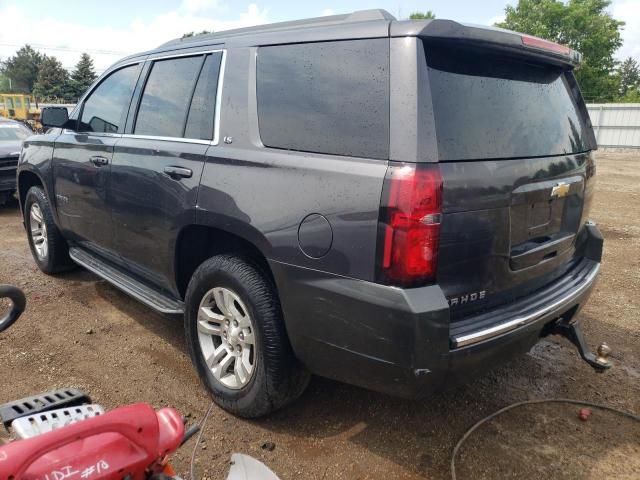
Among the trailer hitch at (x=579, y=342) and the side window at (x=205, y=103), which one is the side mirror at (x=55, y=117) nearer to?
the side window at (x=205, y=103)

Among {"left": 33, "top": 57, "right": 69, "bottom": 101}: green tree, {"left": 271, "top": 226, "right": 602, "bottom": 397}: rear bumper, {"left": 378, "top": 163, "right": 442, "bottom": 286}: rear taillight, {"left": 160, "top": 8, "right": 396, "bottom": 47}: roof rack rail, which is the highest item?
{"left": 33, "top": 57, "right": 69, "bottom": 101}: green tree

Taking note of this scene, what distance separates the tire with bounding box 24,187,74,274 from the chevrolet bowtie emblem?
431cm

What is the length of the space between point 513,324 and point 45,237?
14.6 feet

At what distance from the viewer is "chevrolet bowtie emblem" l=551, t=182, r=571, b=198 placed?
8.38ft

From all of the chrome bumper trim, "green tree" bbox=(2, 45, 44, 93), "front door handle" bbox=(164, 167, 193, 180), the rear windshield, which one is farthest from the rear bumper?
"green tree" bbox=(2, 45, 44, 93)

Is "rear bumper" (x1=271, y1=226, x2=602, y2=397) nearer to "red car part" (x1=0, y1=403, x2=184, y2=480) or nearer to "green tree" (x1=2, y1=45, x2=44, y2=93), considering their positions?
"red car part" (x1=0, y1=403, x2=184, y2=480)

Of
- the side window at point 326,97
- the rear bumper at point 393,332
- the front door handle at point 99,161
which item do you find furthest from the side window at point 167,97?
the rear bumper at point 393,332

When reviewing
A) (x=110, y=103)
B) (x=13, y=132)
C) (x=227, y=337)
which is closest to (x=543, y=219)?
(x=227, y=337)

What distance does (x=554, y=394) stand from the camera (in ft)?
10.4

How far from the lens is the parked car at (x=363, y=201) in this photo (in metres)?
2.08

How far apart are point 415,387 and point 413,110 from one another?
3.77ft

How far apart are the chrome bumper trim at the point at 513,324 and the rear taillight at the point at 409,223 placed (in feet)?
1.03

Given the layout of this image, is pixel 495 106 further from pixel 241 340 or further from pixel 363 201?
pixel 241 340

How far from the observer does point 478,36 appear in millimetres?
2186
